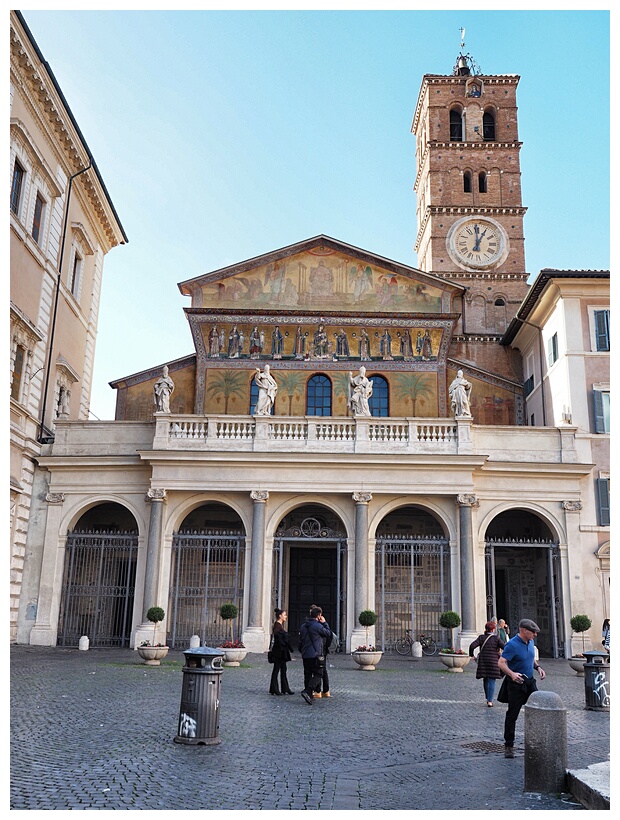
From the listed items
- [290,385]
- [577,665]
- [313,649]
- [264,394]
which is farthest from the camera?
[290,385]

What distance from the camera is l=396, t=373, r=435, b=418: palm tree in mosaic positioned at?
28500 millimetres

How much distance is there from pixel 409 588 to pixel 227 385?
9.61 m

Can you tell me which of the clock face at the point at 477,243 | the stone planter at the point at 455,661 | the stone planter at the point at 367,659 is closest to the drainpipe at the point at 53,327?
the stone planter at the point at 367,659

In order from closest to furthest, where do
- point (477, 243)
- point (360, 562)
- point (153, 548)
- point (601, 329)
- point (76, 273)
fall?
point (360, 562) < point (153, 548) < point (601, 329) < point (76, 273) < point (477, 243)

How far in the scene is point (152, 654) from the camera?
60.6 ft

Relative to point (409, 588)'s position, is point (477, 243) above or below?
above

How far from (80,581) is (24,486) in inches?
143

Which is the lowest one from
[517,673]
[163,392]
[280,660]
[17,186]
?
[280,660]

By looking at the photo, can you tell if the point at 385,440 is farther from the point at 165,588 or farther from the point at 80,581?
the point at 80,581

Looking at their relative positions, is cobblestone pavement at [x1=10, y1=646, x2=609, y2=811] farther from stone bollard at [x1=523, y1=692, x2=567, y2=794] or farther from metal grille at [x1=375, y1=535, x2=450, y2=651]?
metal grille at [x1=375, y1=535, x2=450, y2=651]

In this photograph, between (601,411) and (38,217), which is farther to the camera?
(601,411)

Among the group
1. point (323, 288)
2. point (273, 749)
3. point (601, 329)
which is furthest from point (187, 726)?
point (323, 288)

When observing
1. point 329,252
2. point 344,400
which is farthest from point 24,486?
point 329,252

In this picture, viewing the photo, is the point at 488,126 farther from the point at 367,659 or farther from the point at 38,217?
the point at 367,659
